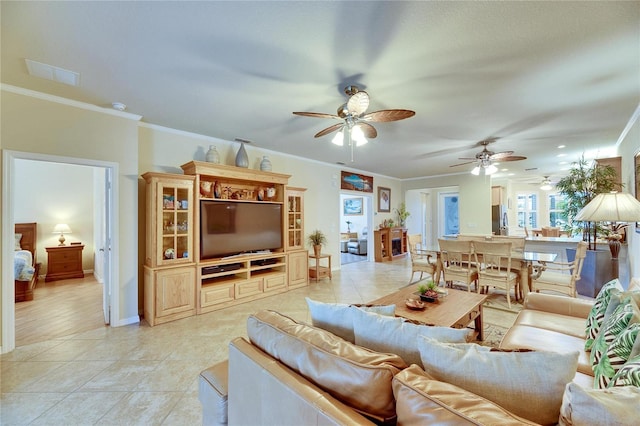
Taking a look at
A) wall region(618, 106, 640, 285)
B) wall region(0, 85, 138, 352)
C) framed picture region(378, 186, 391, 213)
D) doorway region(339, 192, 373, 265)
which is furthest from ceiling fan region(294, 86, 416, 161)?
doorway region(339, 192, 373, 265)

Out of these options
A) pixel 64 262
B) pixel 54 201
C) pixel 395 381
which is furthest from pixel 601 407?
pixel 54 201

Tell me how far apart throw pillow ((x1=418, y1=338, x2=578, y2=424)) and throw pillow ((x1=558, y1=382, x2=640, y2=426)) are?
0.10 metres

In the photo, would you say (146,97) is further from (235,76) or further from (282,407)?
(282,407)

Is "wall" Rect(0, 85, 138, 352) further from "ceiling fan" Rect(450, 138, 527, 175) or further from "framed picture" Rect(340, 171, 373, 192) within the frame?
"ceiling fan" Rect(450, 138, 527, 175)

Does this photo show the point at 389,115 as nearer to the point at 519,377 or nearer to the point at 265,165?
the point at 519,377

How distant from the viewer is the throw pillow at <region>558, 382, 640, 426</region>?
2.17 ft

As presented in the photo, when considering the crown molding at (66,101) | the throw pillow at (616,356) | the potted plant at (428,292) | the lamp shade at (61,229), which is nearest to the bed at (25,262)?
the lamp shade at (61,229)

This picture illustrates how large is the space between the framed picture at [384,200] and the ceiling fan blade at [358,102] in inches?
222

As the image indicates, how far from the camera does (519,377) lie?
86 centimetres

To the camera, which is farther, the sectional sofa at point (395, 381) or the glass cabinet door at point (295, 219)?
the glass cabinet door at point (295, 219)

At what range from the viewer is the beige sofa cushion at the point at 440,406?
0.68 m

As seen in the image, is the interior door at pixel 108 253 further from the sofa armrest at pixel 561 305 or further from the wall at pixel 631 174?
the wall at pixel 631 174

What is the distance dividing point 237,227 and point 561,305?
3.91 metres

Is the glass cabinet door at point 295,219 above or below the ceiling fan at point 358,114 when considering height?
below
